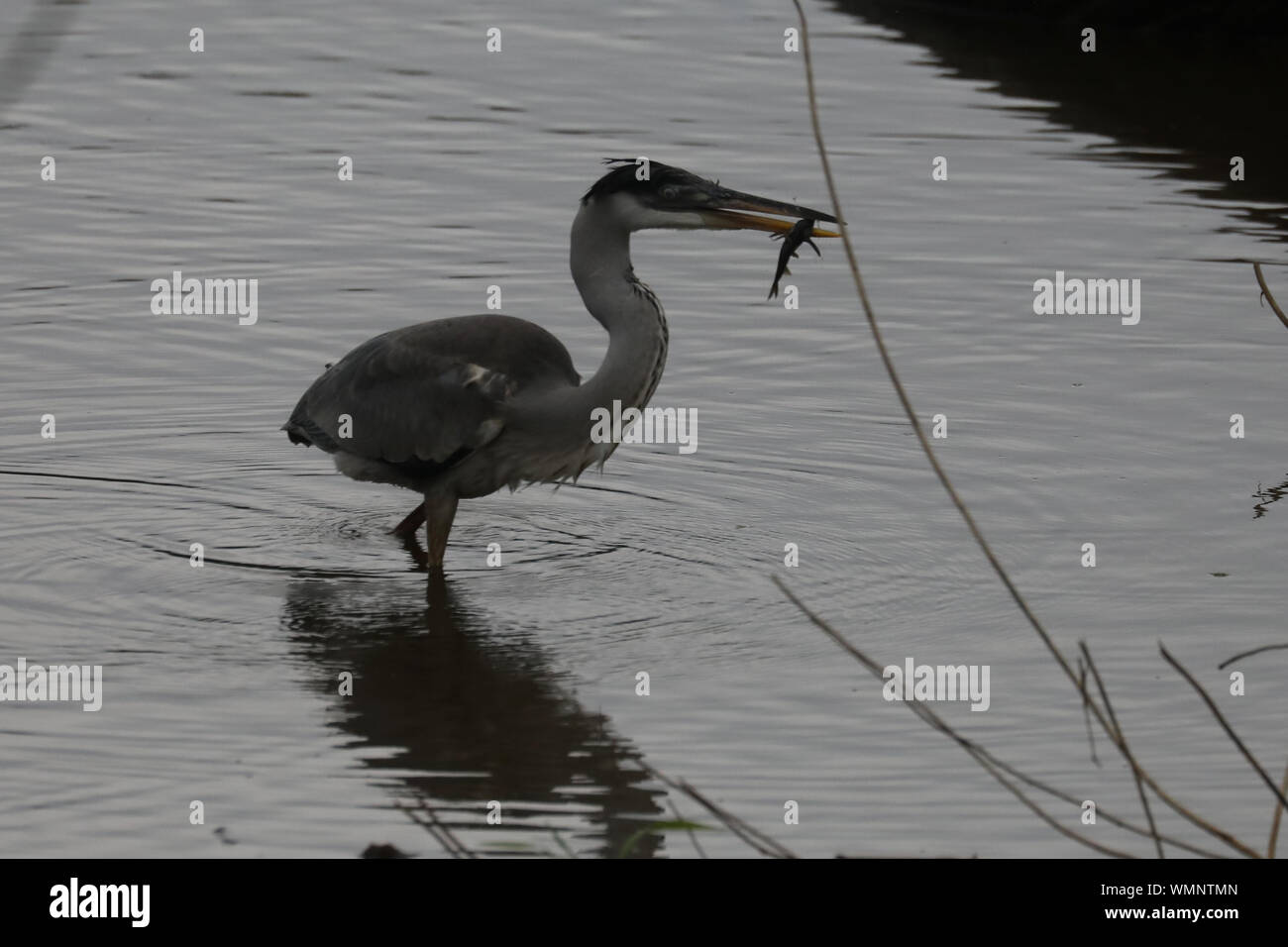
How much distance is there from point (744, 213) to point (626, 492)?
7.15 feet

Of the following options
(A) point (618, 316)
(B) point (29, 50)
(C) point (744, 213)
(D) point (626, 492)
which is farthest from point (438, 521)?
(B) point (29, 50)

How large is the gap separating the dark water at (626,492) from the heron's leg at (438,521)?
210mm

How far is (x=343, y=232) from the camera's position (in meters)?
14.7

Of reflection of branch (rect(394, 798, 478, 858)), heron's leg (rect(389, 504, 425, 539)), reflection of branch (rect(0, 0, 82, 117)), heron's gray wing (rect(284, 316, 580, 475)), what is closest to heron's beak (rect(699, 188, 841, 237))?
heron's gray wing (rect(284, 316, 580, 475))

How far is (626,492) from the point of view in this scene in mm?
10211

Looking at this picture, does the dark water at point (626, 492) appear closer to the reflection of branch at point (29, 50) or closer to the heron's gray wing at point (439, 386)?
the heron's gray wing at point (439, 386)

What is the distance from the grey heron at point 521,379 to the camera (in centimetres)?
851

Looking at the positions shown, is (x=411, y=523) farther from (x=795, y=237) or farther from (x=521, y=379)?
(x=795, y=237)

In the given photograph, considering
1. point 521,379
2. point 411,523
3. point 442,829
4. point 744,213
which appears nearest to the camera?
point 442,829

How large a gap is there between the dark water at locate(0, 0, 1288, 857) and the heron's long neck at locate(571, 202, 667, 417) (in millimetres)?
894

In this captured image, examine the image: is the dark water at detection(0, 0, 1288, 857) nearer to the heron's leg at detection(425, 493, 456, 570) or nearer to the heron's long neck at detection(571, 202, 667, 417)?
the heron's leg at detection(425, 493, 456, 570)

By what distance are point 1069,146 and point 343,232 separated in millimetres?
6543

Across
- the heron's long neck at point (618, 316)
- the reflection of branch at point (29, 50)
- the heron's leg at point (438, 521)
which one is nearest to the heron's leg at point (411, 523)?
the heron's leg at point (438, 521)
